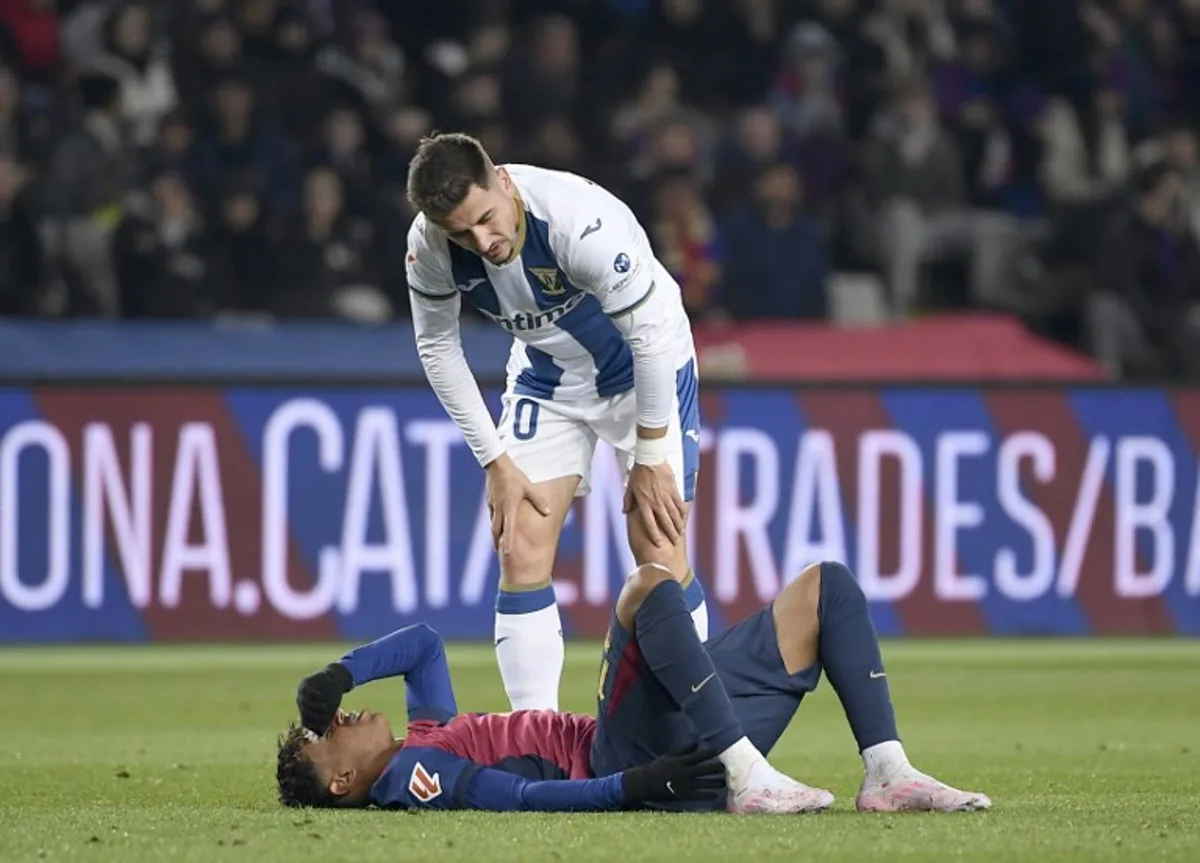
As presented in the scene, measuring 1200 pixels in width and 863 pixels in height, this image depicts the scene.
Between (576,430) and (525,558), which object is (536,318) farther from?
(525,558)

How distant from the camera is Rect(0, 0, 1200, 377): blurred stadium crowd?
48.7 ft

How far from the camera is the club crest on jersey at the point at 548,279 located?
7207mm

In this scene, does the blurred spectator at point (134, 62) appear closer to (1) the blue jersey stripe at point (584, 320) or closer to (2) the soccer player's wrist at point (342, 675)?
(1) the blue jersey stripe at point (584, 320)

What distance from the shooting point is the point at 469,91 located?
1592cm

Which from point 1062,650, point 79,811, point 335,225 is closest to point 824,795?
point 79,811

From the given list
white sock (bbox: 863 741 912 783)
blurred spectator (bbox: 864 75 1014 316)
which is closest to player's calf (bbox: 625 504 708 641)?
white sock (bbox: 863 741 912 783)

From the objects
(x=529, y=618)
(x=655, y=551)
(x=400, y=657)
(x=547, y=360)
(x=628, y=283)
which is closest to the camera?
(x=400, y=657)

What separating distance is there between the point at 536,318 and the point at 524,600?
0.92 metres

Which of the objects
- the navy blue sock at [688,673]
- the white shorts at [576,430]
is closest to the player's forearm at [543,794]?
the navy blue sock at [688,673]

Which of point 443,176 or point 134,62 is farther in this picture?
point 134,62

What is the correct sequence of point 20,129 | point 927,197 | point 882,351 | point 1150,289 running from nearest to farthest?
point 882,351, point 20,129, point 1150,289, point 927,197

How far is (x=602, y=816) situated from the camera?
5.96 m

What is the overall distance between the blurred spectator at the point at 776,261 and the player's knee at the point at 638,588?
31.2 ft

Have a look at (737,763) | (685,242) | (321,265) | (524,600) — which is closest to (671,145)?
(685,242)
